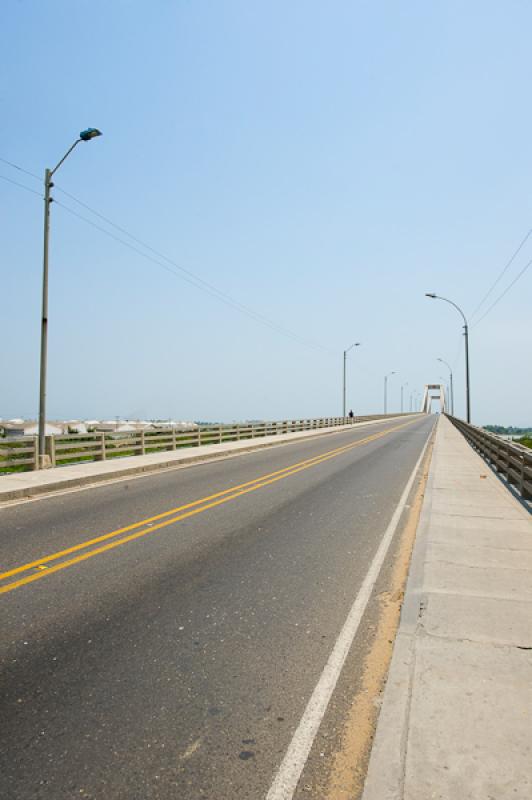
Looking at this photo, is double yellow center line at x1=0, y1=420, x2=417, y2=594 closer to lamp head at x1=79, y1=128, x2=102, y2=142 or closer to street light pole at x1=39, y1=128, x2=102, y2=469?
street light pole at x1=39, y1=128, x2=102, y2=469

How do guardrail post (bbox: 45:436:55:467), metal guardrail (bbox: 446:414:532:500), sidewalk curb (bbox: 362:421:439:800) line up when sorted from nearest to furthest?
sidewalk curb (bbox: 362:421:439:800), metal guardrail (bbox: 446:414:532:500), guardrail post (bbox: 45:436:55:467)

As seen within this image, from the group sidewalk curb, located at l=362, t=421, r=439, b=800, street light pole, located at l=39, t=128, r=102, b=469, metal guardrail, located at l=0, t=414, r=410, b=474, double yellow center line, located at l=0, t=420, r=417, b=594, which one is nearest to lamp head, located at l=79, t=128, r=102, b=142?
street light pole, located at l=39, t=128, r=102, b=469

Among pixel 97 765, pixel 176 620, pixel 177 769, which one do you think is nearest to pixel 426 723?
pixel 177 769

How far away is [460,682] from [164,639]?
7.39ft

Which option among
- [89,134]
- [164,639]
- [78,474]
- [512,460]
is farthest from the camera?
[89,134]

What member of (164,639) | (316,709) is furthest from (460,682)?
(164,639)

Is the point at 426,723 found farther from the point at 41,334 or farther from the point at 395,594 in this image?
the point at 41,334

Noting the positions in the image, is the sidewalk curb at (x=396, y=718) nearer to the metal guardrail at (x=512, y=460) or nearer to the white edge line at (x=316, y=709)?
the white edge line at (x=316, y=709)

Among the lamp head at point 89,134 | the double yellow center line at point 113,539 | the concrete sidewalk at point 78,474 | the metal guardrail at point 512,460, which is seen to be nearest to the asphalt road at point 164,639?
the double yellow center line at point 113,539

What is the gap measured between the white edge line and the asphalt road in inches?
2.1

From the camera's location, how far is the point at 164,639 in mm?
4406

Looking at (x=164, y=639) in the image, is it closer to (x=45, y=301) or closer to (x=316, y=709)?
(x=316, y=709)

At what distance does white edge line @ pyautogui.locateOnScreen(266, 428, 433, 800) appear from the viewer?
274 cm

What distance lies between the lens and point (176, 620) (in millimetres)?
4805
